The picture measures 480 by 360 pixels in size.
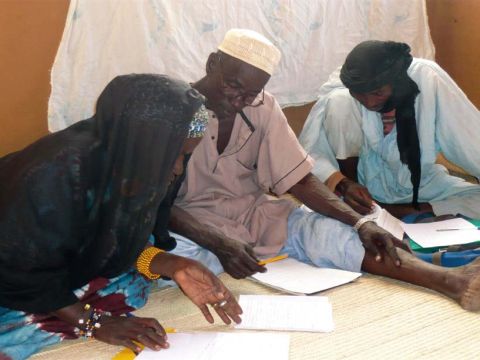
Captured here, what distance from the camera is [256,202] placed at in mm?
2176

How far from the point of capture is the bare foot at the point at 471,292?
1653 millimetres

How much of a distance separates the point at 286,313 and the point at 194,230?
449mm

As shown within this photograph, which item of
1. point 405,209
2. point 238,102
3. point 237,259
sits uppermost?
point 238,102

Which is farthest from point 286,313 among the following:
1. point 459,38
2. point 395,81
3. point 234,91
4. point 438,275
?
point 459,38

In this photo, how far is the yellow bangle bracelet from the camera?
1.66 metres

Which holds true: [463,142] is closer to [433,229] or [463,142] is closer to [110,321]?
[433,229]

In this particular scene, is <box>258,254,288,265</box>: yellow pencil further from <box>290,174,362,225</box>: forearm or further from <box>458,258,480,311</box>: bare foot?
<box>458,258,480,311</box>: bare foot

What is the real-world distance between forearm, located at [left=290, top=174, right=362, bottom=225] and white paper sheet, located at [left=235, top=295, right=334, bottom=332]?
0.39 m

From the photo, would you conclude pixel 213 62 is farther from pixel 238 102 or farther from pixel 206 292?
pixel 206 292

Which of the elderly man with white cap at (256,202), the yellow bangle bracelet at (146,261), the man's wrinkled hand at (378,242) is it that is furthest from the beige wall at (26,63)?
the man's wrinkled hand at (378,242)

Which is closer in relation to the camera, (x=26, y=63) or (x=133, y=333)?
(x=133, y=333)

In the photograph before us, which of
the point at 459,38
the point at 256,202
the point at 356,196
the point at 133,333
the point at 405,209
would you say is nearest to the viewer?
the point at 133,333

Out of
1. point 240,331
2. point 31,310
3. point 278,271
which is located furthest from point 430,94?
point 31,310

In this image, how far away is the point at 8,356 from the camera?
4.90 feet
